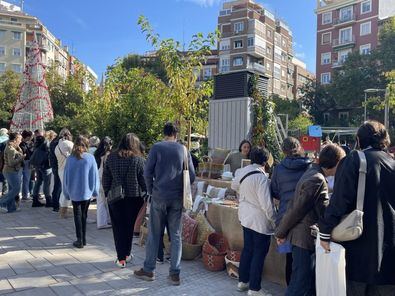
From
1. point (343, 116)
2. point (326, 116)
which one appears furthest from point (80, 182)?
point (326, 116)

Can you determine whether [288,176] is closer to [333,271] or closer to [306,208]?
[306,208]

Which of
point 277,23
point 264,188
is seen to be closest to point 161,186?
point 264,188

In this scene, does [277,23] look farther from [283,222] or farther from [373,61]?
[283,222]

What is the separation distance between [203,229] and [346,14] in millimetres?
55275

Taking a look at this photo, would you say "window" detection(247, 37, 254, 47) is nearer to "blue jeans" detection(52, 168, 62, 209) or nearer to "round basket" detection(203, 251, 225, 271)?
"blue jeans" detection(52, 168, 62, 209)

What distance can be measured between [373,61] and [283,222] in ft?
130

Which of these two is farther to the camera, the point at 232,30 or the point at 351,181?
the point at 232,30

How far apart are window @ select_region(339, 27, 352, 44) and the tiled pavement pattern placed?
53.1 m

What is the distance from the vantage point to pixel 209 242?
521 cm

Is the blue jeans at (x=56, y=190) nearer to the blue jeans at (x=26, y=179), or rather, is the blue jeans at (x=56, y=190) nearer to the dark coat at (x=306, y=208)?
the blue jeans at (x=26, y=179)

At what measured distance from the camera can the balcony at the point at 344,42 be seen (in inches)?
2026

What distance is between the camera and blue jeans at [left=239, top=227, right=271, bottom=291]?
4.18 metres

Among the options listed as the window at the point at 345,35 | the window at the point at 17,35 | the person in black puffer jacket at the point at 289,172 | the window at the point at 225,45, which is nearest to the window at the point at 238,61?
the window at the point at 225,45

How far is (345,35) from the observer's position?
5278 centimetres
